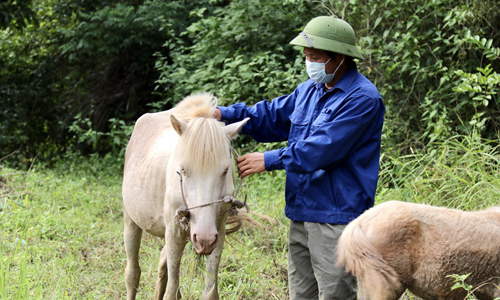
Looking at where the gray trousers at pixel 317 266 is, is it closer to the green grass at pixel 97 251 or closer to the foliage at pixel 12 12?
the green grass at pixel 97 251

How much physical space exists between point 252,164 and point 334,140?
52 centimetres

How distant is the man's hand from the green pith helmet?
71 cm

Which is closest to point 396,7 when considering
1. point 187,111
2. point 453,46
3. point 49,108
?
point 453,46

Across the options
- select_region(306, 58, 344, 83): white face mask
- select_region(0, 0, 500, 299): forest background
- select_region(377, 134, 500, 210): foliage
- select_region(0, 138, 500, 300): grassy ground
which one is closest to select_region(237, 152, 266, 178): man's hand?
select_region(306, 58, 344, 83): white face mask

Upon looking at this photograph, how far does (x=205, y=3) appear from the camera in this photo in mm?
10234

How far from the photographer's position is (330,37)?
3113 millimetres

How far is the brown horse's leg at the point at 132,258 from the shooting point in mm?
4609

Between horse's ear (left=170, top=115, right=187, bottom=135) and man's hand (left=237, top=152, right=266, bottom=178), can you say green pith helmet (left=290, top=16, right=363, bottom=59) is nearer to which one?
man's hand (left=237, top=152, right=266, bottom=178)

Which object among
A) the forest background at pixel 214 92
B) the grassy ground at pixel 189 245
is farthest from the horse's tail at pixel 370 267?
the forest background at pixel 214 92

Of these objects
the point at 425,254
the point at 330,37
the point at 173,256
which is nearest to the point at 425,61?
the point at 330,37

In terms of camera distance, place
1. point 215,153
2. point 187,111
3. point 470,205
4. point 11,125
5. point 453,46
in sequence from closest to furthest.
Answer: point 215,153 → point 187,111 → point 470,205 → point 453,46 → point 11,125

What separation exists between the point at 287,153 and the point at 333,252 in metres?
0.63

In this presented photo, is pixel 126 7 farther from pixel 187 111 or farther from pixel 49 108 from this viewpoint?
pixel 187 111

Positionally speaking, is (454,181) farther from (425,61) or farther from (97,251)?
(97,251)
